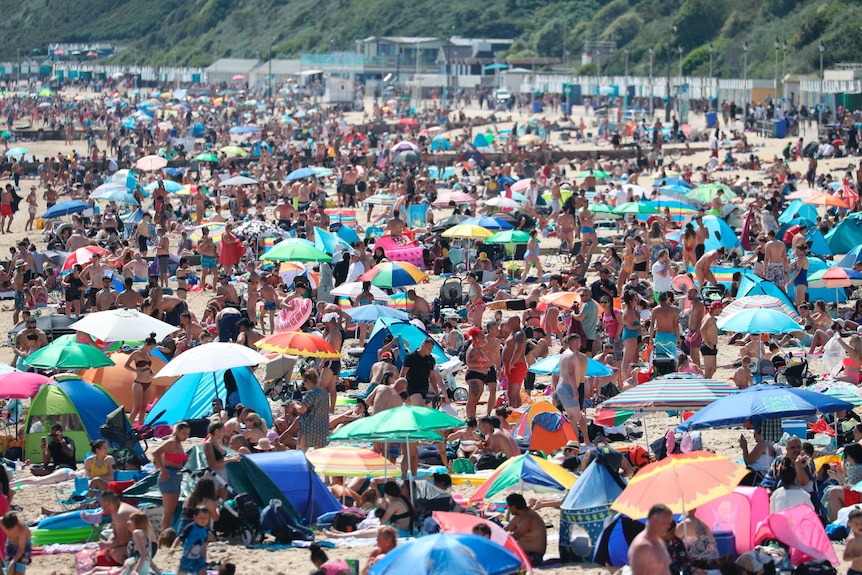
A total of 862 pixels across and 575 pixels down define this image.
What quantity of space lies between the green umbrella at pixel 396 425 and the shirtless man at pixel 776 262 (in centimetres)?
808

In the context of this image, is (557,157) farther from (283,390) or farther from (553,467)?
(553,467)

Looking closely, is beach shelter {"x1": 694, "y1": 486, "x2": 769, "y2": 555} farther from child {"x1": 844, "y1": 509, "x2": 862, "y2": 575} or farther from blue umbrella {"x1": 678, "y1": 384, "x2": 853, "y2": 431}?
blue umbrella {"x1": 678, "y1": 384, "x2": 853, "y2": 431}

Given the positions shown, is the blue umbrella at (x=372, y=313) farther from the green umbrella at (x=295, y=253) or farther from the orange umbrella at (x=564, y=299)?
the green umbrella at (x=295, y=253)

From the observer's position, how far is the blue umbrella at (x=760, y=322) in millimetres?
11234

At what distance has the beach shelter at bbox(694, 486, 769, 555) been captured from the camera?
24.0ft

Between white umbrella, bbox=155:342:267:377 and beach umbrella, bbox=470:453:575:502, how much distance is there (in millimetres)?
3040

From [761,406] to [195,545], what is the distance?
3607 mm

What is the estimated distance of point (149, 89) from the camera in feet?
294

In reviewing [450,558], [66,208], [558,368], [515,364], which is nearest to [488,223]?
[515,364]

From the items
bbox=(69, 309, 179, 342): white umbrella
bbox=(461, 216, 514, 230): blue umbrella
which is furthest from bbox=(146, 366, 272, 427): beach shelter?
bbox=(461, 216, 514, 230): blue umbrella

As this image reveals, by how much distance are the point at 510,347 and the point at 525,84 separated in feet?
188

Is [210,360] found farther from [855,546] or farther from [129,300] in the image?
[855,546]

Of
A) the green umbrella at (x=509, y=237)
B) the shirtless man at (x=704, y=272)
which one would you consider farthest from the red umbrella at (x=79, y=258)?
the shirtless man at (x=704, y=272)

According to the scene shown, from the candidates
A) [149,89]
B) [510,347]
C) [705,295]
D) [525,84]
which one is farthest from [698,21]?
[510,347]
